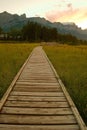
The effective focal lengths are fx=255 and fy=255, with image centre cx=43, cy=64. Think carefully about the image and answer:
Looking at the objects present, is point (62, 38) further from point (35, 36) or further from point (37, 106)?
point (37, 106)

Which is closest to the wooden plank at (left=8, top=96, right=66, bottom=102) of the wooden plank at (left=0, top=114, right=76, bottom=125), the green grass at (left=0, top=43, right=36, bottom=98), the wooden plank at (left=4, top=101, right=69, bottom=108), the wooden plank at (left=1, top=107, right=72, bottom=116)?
the wooden plank at (left=4, top=101, right=69, bottom=108)

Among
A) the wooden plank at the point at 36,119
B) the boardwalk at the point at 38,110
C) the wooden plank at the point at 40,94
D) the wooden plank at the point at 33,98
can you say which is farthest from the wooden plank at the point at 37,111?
the wooden plank at the point at 40,94

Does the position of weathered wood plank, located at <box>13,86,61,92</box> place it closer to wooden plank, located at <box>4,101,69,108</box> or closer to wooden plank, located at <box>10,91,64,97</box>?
wooden plank, located at <box>10,91,64,97</box>

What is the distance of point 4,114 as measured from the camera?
23.2ft

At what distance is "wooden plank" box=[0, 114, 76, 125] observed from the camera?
655 centimetres

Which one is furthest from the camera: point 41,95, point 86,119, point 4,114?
point 41,95

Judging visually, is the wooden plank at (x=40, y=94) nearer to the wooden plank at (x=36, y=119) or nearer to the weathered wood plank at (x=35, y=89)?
the weathered wood plank at (x=35, y=89)

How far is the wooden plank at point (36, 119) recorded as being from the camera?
6547 mm

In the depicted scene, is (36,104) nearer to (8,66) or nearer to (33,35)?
(8,66)

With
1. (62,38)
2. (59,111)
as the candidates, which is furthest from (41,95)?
(62,38)

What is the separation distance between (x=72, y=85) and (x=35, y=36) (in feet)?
420

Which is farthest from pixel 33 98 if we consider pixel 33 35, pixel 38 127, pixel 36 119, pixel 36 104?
pixel 33 35

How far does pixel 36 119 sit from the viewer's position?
A: 22.2 ft

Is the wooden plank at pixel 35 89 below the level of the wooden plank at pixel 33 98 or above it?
below
